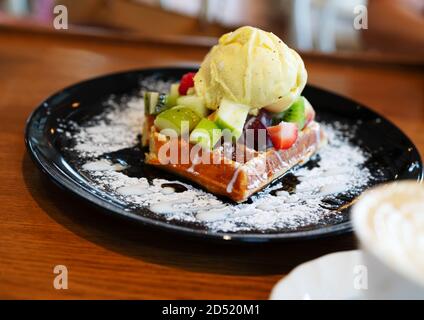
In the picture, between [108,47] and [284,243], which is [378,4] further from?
[284,243]

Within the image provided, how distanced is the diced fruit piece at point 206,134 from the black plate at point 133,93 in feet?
0.99

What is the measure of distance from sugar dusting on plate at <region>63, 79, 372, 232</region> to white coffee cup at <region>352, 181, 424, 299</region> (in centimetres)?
33

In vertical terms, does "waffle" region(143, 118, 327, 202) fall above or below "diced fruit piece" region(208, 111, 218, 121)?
below

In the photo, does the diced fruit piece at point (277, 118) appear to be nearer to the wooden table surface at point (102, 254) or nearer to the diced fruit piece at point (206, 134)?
the diced fruit piece at point (206, 134)

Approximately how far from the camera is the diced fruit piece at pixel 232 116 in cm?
148

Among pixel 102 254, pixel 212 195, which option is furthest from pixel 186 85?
pixel 102 254

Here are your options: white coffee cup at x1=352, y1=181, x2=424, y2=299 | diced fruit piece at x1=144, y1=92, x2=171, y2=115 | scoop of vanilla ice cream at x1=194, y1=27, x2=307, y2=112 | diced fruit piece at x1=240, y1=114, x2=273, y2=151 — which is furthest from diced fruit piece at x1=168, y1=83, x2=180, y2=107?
white coffee cup at x1=352, y1=181, x2=424, y2=299

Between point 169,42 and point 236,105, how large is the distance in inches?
42.6

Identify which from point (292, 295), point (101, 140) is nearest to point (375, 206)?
point (292, 295)

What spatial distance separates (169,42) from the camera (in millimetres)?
2480

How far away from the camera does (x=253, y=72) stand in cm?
145

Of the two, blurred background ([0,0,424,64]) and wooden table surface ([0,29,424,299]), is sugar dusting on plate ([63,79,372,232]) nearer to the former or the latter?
wooden table surface ([0,29,424,299])

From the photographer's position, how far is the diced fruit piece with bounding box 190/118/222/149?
146cm

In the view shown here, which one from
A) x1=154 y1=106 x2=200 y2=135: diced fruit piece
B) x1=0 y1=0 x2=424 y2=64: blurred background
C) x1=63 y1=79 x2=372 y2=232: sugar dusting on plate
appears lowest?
x1=63 y1=79 x2=372 y2=232: sugar dusting on plate
